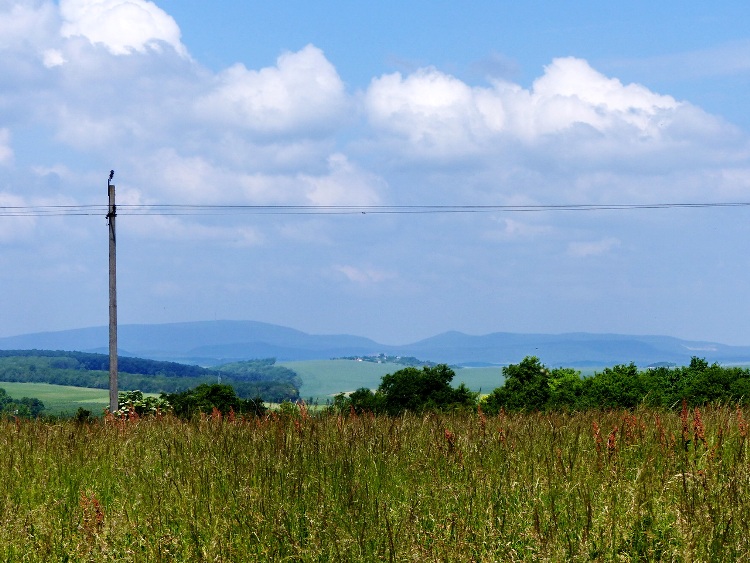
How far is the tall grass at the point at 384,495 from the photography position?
583 centimetres

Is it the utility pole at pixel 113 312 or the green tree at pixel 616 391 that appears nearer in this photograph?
the green tree at pixel 616 391

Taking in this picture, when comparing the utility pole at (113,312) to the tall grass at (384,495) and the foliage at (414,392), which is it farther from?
the tall grass at (384,495)

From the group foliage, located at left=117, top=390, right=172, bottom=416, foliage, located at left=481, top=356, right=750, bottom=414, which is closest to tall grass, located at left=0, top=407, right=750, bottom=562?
foliage, located at left=481, top=356, right=750, bottom=414

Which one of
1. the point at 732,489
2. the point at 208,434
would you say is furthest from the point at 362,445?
the point at 732,489

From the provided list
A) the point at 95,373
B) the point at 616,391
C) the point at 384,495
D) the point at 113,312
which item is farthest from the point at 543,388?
the point at 95,373

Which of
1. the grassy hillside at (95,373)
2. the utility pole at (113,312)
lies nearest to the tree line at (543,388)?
the utility pole at (113,312)

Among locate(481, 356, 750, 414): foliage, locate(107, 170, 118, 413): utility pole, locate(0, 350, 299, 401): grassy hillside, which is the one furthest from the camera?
locate(0, 350, 299, 401): grassy hillside

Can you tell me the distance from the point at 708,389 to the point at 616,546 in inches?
507

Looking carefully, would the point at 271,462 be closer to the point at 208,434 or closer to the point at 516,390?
the point at 208,434

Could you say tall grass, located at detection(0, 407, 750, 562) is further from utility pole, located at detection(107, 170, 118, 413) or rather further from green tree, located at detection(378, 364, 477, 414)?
utility pole, located at detection(107, 170, 118, 413)

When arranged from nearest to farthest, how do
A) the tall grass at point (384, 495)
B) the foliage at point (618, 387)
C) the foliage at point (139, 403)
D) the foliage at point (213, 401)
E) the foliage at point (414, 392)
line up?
the tall grass at point (384, 495) < the foliage at point (618, 387) < the foliage at point (213, 401) < the foliage at point (414, 392) < the foliage at point (139, 403)

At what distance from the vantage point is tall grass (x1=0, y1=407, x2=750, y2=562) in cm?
583

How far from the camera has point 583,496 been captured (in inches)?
244

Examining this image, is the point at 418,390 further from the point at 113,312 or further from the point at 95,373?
the point at 95,373
